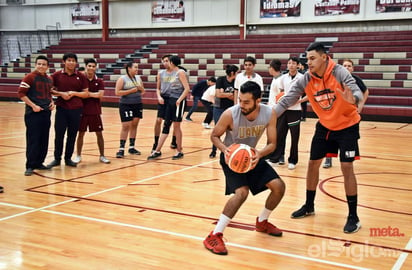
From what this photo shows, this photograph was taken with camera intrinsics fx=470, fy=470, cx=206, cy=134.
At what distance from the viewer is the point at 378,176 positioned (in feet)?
22.4

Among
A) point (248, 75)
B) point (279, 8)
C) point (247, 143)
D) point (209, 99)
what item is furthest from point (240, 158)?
point (279, 8)

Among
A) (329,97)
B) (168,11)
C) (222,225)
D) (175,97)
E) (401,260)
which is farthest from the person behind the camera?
(168,11)

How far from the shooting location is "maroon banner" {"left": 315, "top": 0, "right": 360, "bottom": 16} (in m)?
19.3

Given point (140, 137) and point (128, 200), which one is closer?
point (128, 200)

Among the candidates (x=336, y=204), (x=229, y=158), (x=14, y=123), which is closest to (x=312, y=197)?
(x=336, y=204)

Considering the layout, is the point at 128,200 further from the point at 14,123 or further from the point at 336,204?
the point at 14,123

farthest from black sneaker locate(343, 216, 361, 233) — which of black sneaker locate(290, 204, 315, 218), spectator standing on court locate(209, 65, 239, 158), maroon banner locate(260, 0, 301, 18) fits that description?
maroon banner locate(260, 0, 301, 18)

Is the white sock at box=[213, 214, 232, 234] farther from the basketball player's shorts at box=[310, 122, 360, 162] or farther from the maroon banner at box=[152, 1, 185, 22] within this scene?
the maroon banner at box=[152, 1, 185, 22]

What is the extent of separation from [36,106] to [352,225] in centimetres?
442

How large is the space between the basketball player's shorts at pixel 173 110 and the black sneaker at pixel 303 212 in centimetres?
356

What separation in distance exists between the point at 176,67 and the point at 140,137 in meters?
3.19

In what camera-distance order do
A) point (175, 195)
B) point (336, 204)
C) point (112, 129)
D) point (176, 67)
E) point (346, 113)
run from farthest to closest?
point (112, 129)
point (176, 67)
point (175, 195)
point (336, 204)
point (346, 113)

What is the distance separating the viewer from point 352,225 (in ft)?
14.2

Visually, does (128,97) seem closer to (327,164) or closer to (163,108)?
(163,108)
